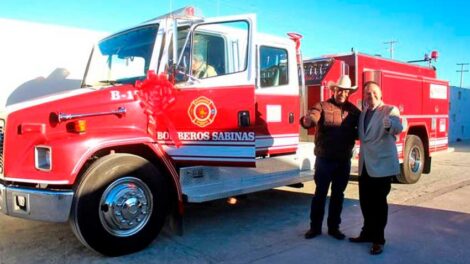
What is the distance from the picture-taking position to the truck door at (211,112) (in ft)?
16.8

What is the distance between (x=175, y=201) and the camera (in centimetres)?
509

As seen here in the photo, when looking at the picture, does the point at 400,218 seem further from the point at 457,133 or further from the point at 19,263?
the point at 457,133

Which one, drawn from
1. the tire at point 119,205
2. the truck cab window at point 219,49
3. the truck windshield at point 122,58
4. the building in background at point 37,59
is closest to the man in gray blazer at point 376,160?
the truck cab window at point 219,49

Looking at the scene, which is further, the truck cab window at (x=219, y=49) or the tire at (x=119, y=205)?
the truck cab window at (x=219, y=49)

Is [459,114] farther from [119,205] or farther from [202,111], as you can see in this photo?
[119,205]

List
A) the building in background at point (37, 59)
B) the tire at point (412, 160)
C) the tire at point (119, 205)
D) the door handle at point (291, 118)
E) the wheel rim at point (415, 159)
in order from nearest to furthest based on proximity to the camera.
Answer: the tire at point (119, 205) → the door handle at point (291, 118) → the building in background at point (37, 59) → the tire at point (412, 160) → the wheel rim at point (415, 159)

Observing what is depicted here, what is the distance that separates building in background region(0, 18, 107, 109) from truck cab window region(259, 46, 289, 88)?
2760 mm

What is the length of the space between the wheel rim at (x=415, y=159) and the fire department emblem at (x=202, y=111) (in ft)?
17.0

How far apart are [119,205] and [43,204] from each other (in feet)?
2.30

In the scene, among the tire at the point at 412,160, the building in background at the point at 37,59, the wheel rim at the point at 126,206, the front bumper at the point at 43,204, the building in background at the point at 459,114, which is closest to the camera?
the front bumper at the point at 43,204

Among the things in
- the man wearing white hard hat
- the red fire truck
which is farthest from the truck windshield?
the man wearing white hard hat

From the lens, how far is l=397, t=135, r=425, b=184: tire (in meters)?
8.77

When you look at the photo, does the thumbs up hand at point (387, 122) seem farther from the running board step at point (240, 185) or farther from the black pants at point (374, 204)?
the running board step at point (240, 185)

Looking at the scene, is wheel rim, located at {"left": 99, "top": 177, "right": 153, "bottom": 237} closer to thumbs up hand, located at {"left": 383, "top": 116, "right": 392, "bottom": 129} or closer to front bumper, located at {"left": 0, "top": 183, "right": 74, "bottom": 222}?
front bumper, located at {"left": 0, "top": 183, "right": 74, "bottom": 222}
